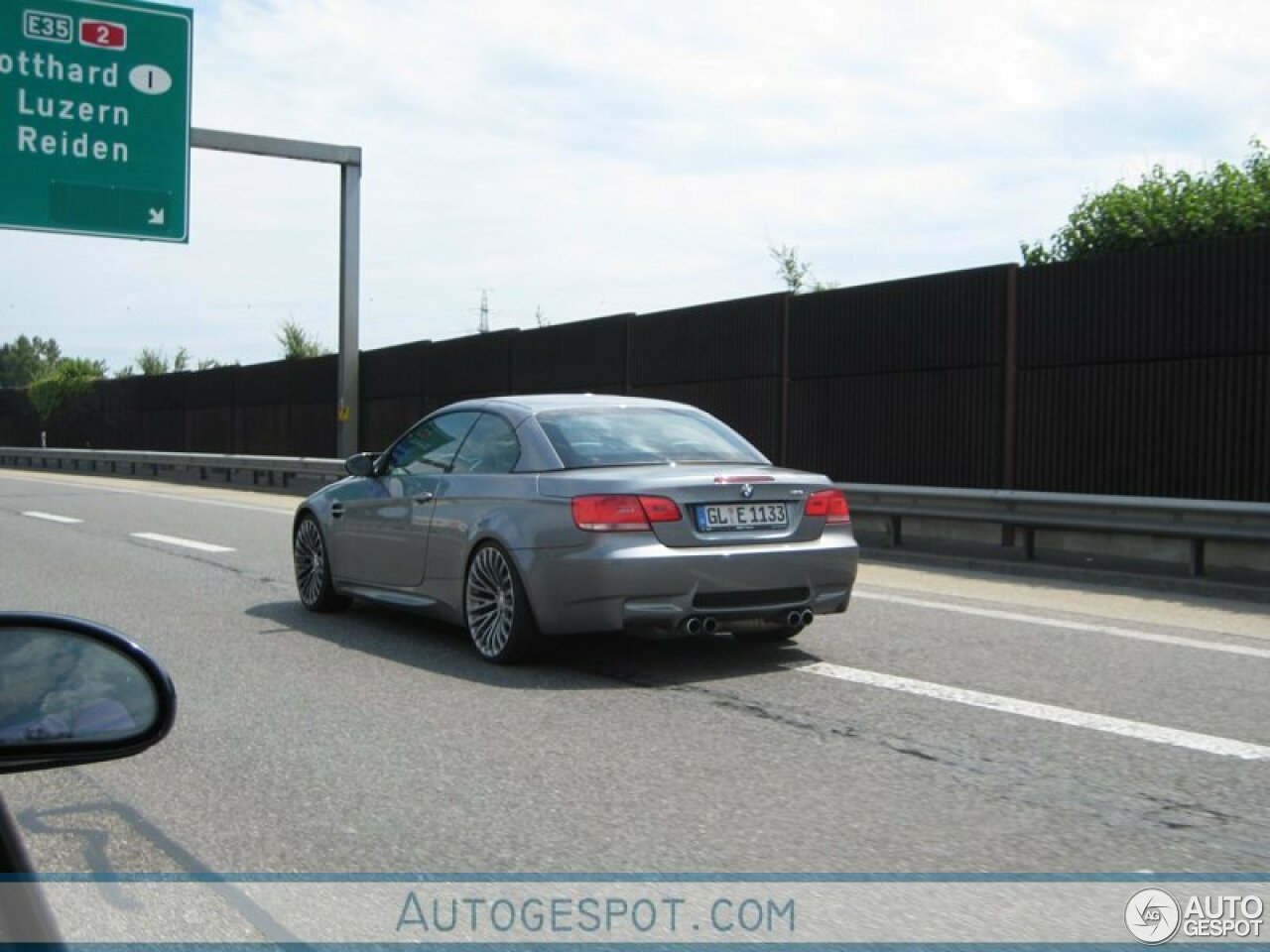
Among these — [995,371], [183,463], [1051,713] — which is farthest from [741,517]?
[183,463]

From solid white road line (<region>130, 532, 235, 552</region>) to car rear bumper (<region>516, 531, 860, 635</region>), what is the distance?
301 inches

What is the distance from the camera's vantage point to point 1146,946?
324 cm

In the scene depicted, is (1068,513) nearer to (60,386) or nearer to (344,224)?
(344,224)

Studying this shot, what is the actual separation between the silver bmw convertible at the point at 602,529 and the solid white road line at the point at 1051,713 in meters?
0.42

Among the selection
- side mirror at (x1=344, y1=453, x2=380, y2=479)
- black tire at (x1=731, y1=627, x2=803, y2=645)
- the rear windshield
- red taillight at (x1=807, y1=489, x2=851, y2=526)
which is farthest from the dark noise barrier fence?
side mirror at (x1=344, y1=453, x2=380, y2=479)

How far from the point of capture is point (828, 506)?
7078 millimetres

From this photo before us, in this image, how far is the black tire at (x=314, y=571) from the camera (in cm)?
901

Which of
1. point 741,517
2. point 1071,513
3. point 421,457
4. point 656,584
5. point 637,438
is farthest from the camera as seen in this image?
point 1071,513

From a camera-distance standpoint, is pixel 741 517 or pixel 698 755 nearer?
pixel 698 755

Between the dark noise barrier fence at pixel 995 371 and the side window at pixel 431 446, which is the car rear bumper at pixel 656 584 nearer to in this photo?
the side window at pixel 431 446

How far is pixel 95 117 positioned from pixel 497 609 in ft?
51.4

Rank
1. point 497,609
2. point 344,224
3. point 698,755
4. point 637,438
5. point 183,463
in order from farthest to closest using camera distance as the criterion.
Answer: point 183,463
point 344,224
point 637,438
point 497,609
point 698,755

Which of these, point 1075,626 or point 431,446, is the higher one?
point 431,446

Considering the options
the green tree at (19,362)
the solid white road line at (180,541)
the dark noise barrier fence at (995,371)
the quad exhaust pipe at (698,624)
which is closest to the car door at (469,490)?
the quad exhaust pipe at (698,624)
